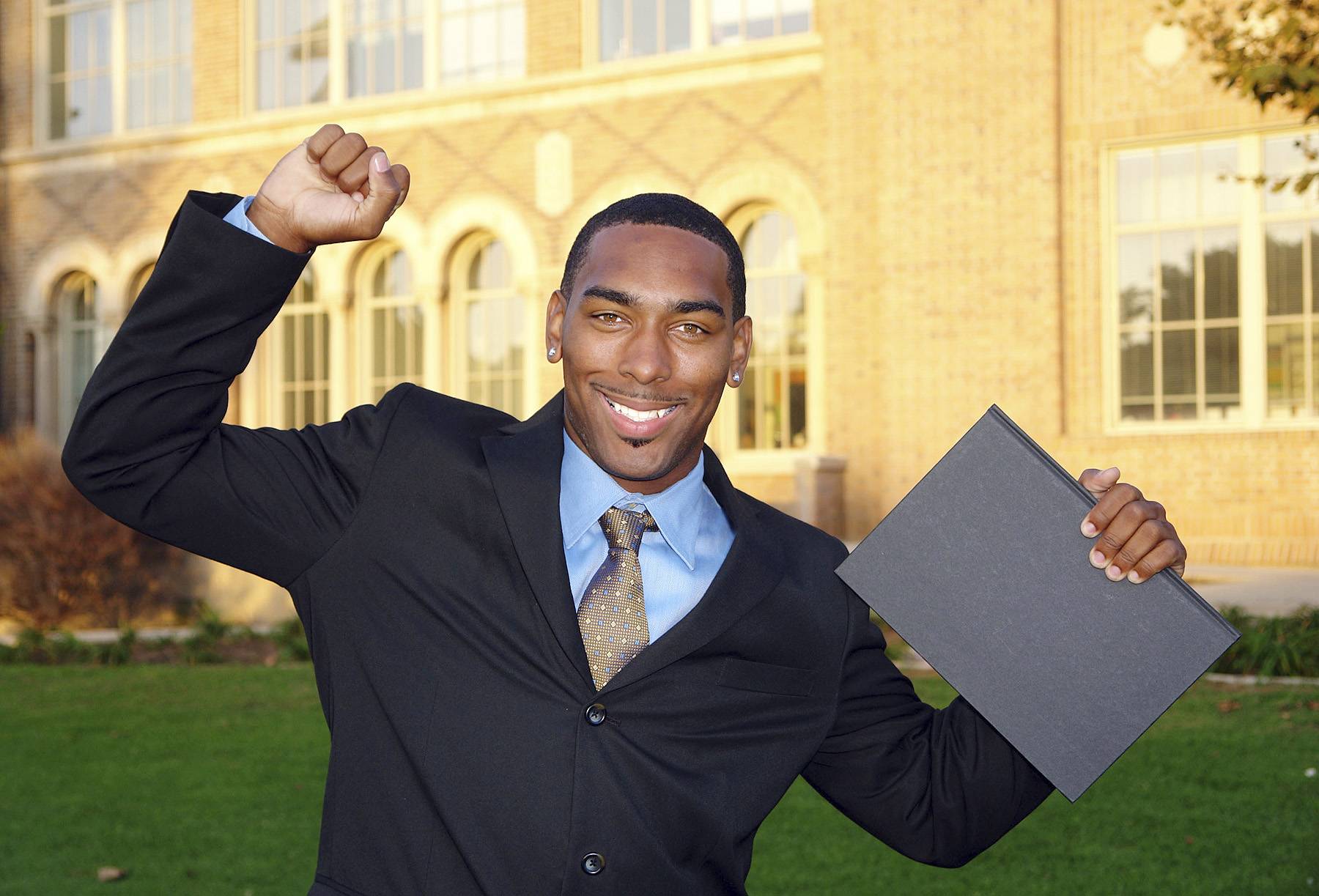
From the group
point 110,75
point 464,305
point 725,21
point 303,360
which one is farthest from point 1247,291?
point 110,75

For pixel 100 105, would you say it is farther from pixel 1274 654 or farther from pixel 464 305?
pixel 1274 654

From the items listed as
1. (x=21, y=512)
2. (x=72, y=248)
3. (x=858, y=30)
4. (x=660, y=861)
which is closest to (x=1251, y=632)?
(x=858, y=30)

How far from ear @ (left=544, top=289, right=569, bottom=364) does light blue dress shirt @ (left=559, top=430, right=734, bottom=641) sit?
16 centimetres

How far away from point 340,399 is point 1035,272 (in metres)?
8.32

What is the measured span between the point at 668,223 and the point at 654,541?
1.59 ft

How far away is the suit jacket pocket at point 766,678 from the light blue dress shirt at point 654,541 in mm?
108

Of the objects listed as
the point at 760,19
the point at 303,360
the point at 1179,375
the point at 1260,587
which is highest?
the point at 760,19

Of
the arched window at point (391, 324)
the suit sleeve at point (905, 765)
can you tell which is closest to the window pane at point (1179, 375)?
the arched window at point (391, 324)

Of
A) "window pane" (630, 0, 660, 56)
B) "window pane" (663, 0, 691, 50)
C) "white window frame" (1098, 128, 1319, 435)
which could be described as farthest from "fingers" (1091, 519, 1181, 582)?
"window pane" (630, 0, 660, 56)

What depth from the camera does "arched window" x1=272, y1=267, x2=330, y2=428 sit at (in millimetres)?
17266

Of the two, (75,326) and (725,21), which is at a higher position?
(725,21)

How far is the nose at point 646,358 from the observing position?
6.95 ft

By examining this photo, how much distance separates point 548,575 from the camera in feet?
6.55

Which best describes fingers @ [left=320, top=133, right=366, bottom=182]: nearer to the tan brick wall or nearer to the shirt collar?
the shirt collar
